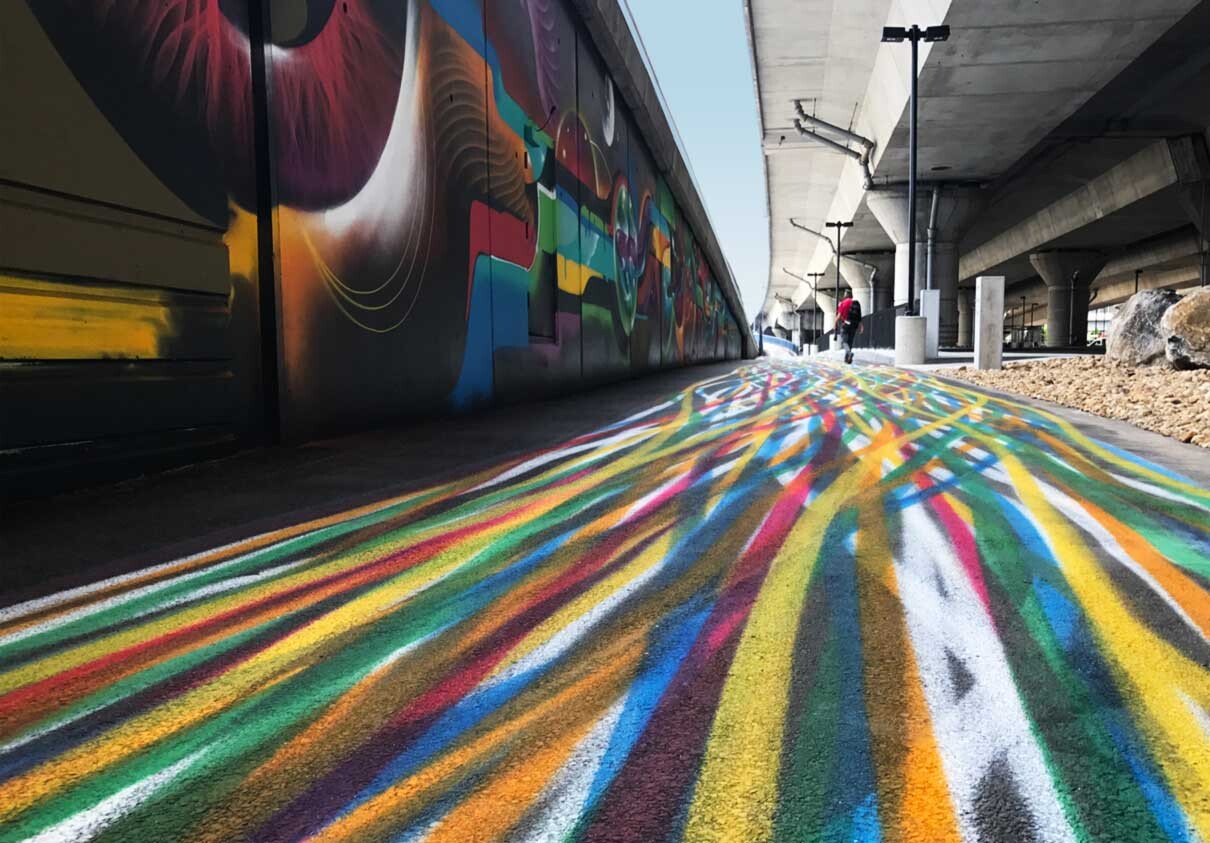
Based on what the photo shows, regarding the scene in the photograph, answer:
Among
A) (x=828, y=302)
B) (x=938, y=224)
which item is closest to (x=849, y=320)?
(x=938, y=224)

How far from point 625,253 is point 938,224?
889 inches

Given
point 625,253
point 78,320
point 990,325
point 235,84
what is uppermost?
point 625,253

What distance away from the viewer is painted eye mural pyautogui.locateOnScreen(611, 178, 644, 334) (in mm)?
15391

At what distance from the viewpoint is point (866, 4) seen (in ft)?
71.7

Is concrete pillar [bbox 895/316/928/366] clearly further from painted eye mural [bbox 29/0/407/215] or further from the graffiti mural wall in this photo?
painted eye mural [bbox 29/0/407/215]

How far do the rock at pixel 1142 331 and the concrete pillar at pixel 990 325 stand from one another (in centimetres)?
454

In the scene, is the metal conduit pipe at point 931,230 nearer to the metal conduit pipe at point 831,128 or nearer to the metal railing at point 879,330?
the metal railing at point 879,330

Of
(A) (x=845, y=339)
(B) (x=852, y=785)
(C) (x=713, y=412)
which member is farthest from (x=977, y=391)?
(A) (x=845, y=339)

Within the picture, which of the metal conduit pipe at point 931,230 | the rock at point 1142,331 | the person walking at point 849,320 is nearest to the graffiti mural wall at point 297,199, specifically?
the rock at point 1142,331

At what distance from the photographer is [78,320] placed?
4.01 m

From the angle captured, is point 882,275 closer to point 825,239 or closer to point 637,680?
point 825,239

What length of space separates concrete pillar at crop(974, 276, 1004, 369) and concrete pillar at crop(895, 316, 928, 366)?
384 centimetres

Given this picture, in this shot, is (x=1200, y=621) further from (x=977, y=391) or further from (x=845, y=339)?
(x=845, y=339)

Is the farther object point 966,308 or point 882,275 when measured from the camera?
point 966,308
